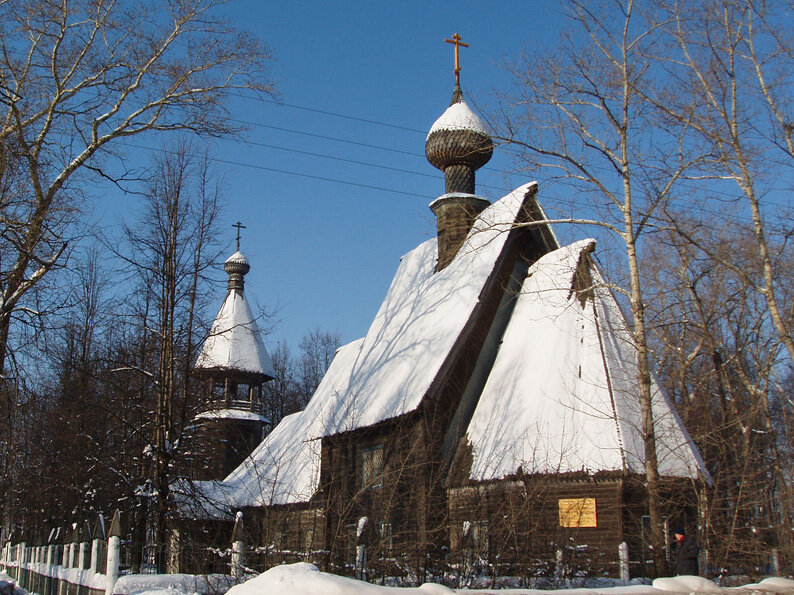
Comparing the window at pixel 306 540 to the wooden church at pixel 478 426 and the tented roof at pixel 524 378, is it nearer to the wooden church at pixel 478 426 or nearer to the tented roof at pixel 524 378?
the wooden church at pixel 478 426

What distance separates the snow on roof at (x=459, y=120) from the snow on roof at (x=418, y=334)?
2902 millimetres

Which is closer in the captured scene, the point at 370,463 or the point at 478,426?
the point at 478,426

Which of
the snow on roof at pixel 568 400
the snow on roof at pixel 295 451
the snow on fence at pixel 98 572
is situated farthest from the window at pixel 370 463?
the snow on fence at pixel 98 572

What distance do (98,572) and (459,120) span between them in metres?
14.3

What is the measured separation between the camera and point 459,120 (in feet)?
68.2

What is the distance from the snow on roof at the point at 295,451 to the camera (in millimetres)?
18125

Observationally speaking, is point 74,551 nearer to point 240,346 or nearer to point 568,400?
point 568,400

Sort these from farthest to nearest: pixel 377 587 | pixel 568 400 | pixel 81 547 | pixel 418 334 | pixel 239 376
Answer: pixel 239 376 < pixel 418 334 < pixel 81 547 < pixel 568 400 < pixel 377 587

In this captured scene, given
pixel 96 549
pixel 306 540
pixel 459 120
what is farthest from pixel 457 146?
pixel 96 549

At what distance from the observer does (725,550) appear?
9.67 metres

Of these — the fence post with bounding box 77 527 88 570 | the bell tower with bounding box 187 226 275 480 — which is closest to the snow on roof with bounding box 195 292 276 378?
the bell tower with bounding box 187 226 275 480

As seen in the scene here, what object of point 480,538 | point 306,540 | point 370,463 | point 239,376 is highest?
point 239,376

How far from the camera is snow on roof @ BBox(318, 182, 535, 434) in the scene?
15422mm

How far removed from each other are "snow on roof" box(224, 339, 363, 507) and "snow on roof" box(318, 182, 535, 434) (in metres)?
0.99
